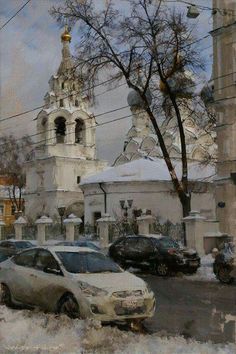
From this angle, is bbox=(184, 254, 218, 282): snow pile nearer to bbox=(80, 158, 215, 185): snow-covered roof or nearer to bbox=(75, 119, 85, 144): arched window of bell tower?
bbox=(80, 158, 215, 185): snow-covered roof

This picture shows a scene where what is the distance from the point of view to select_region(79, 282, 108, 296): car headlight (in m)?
9.06

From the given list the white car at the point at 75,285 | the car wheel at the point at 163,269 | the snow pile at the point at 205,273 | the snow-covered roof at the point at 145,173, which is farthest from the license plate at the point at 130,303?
the snow-covered roof at the point at 145,173

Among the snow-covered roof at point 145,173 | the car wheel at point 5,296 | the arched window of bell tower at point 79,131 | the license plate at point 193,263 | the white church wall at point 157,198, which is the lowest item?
the license plate at point 193,263

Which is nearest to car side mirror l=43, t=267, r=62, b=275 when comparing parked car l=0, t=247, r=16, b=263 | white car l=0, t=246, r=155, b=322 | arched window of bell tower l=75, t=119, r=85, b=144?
white car l=0, t=246, r=155, b=322

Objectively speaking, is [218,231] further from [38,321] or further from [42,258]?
[38,321]

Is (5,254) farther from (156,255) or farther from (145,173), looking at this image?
(145,173)

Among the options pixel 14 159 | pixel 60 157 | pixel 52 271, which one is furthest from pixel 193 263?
pixel 14 159

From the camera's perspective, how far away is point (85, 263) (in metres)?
10.5

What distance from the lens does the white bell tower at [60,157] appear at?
58.0 metres

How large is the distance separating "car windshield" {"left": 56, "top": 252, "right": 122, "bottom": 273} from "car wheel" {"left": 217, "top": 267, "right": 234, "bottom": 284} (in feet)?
23.1

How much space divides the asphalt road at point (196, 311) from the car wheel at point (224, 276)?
37 cm

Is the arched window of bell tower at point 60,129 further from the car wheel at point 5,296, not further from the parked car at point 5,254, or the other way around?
the car wheel at point 5,296

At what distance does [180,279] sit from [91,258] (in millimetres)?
8228

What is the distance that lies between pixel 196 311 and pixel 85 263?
2613 millimetres
